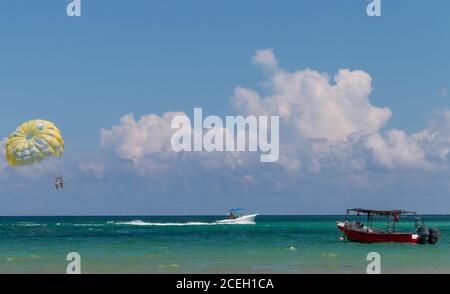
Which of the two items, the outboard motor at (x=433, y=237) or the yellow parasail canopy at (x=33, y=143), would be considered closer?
the yellow parasail canopy at (x=33, y=143)

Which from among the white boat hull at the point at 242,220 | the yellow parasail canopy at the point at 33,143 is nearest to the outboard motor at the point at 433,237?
the yellow parasail canopy at the point at 33,143

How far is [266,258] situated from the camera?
47.4 meters

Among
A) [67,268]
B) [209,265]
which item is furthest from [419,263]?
[67,268]

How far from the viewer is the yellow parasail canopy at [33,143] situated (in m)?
38.8

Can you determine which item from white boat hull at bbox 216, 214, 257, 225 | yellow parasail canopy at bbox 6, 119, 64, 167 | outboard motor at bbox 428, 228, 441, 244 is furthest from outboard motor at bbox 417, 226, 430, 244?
white boat hull at bbox 216, 214, 257, 225

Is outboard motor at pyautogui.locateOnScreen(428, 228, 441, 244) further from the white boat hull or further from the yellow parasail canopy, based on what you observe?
the white boat hull

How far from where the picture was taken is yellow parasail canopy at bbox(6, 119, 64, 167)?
38750 mm

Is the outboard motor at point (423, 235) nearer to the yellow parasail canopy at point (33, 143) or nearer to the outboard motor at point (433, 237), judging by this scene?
the outboard motor at point (433, 237)

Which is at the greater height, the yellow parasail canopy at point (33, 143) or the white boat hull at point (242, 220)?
the yellow parasail canopy at point (33, 143)

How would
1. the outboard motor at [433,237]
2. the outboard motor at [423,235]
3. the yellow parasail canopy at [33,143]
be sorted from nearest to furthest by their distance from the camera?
the yellow parasail canopy at [33,143], the outboard motor at [423,235], the outboard motor at [433,237]

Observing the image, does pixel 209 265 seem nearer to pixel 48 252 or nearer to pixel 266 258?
pixel 266 258

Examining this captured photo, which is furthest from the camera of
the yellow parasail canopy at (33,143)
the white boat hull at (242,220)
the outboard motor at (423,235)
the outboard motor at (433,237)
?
the white boat hull at (242,220)
